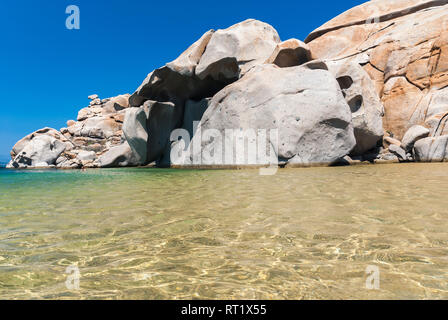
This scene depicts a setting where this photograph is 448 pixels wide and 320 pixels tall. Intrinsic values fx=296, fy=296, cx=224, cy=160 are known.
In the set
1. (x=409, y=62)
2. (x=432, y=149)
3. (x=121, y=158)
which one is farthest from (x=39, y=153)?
(x=409, y=62)

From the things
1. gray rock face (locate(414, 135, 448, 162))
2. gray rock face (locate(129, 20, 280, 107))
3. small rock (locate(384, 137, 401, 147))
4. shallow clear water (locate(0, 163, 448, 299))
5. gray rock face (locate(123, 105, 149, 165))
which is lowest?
shallow clear water (locate(0, 163, 448, 299))

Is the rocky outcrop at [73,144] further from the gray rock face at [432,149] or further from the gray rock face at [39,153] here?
the gray rock face at [432,149]

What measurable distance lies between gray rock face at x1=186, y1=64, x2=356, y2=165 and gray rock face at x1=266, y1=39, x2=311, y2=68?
2398 millimetres

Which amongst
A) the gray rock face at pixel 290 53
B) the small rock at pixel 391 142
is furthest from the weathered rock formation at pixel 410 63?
the gray rock face at pixel 290 53

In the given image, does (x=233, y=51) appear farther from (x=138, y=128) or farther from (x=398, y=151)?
(x=398, y=151)

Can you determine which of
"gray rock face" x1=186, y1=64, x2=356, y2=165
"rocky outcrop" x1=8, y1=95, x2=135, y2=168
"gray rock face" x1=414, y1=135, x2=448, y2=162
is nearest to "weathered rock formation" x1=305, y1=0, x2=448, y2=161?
"gray rock face" x1=414, y1=135, x2=448, y2=162

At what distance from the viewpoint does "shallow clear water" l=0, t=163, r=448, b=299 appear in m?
1.94

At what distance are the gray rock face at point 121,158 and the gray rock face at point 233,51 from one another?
788 cm

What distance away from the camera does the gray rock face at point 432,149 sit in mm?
13906

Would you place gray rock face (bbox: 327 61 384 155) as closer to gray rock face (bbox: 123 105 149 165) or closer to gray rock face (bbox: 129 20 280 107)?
gray rock face (bbox: 129 20 280 107)

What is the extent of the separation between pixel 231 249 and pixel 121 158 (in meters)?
19.9

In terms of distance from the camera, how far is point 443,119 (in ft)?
52.3

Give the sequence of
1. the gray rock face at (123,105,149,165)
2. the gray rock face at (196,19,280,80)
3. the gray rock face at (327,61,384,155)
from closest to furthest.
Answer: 1. the gray rock face at (327,61,384,155)
2. the gray rock face at (196,19,280,80)
3. the gray rock face at (123,105,149,165)
